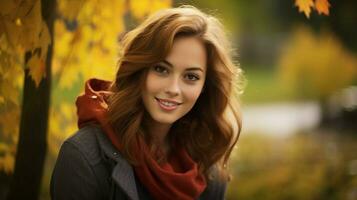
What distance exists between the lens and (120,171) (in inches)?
93.9

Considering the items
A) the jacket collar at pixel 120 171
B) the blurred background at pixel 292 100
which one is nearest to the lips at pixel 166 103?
the jacket collar at pixel 120 171

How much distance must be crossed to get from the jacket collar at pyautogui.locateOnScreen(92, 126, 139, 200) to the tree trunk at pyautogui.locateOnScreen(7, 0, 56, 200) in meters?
0.78

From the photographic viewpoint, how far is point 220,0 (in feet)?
23.7

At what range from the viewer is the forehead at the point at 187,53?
7.96 ft

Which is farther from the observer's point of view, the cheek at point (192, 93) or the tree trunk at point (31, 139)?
the tree trunk at point (31, 139)

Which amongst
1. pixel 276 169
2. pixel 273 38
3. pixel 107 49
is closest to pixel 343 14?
pixel 273 38

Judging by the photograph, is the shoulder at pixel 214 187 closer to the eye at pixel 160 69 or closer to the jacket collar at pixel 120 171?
the jacket collar at pixel 120 171

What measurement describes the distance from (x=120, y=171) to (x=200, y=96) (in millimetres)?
591

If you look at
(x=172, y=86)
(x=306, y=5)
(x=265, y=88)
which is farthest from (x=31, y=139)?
(x=265, y=88)

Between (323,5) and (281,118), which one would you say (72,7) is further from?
(281,118)

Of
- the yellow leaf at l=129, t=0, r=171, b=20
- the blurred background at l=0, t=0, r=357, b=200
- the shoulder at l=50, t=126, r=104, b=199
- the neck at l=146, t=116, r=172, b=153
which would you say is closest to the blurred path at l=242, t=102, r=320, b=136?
the blurred background at l=0, t=0, r=357, b=200

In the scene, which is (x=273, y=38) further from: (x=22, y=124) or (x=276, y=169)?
(x=22, y=124)

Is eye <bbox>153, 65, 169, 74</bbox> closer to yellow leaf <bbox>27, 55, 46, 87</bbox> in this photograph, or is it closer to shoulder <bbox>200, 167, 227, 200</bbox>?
yellow leaf <bbox>27, 55, 46, 87</bbox>

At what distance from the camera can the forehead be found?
2.43 meters
